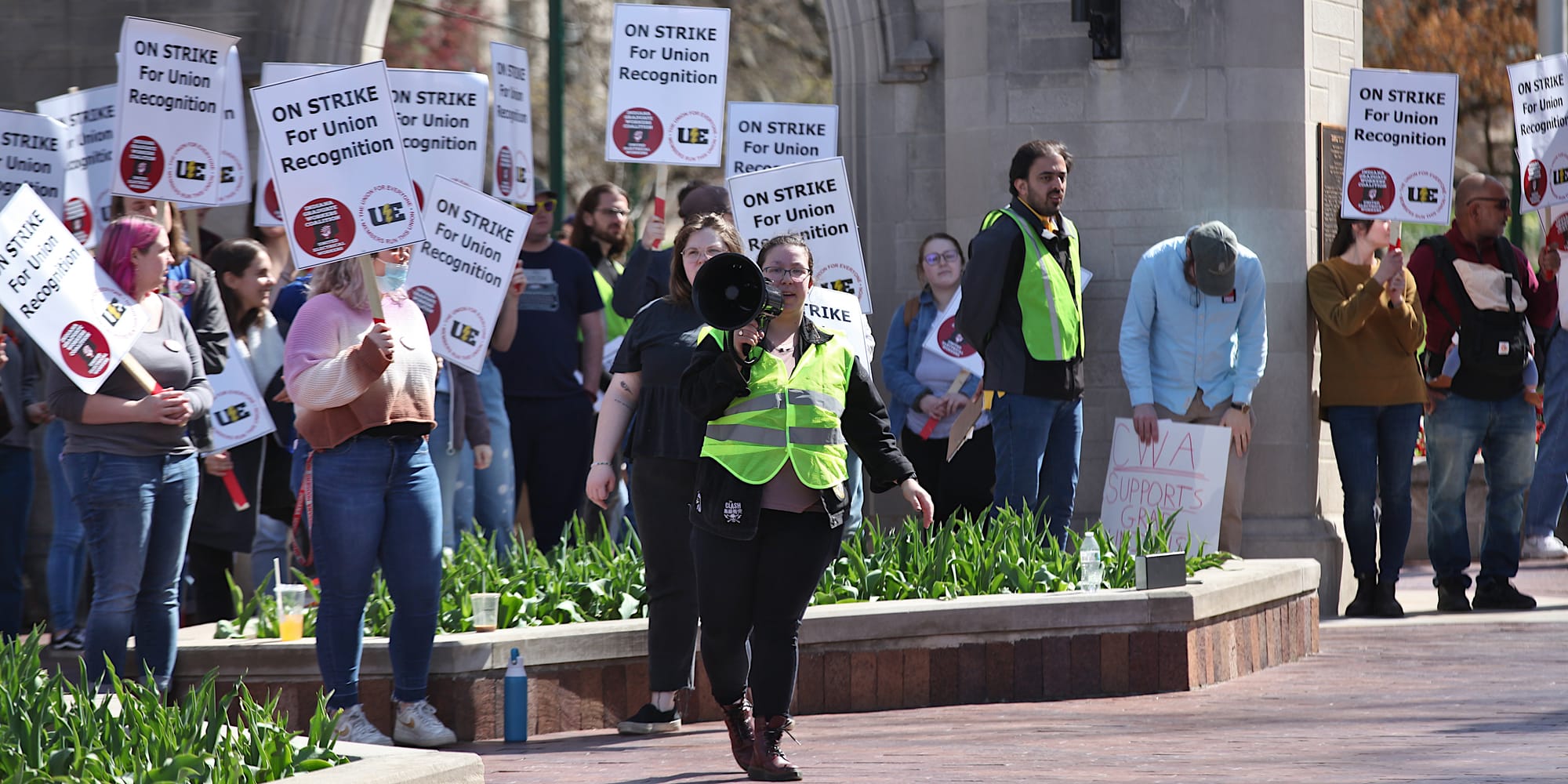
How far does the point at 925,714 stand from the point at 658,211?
3389 millimetres

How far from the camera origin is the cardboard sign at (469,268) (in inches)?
353

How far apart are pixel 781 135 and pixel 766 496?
16.5 ft

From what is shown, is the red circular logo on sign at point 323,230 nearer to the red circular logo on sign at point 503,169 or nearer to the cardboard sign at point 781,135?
the red circular logo on sign at point 503,169

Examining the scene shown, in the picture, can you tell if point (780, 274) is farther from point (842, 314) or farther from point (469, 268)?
point (469, 268)

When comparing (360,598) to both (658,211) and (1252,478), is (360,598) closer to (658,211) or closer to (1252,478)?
(658,211)

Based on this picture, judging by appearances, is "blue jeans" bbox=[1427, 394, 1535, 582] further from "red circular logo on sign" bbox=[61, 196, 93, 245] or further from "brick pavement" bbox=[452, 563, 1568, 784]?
"red circular logo on sign" bbox=[61, 196, 93, 245]

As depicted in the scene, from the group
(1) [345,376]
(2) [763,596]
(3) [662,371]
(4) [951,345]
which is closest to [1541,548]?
(4) [951,345]

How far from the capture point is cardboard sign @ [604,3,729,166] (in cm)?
1068

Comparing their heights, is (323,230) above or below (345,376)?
above

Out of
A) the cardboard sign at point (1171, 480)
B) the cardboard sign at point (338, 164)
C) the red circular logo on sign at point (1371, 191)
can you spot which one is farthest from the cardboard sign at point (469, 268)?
the red circular logo on sign at point (1371, 191)

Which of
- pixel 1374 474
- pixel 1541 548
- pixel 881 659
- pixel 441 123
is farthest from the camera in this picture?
pixel 1541 548

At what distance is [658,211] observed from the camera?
10.2 m

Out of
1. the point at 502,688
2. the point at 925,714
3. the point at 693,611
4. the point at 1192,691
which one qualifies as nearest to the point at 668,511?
the point at 693,611

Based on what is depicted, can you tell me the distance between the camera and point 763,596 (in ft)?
20.8
